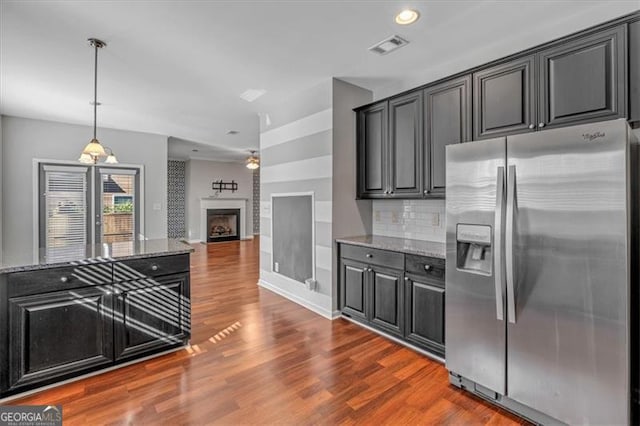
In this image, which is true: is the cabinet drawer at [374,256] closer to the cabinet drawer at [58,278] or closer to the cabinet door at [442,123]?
the cabinet door at [442,123]

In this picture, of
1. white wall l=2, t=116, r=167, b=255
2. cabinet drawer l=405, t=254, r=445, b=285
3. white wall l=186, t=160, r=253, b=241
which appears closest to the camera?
cabinet drawer l=405, t=254, r=445, b=285

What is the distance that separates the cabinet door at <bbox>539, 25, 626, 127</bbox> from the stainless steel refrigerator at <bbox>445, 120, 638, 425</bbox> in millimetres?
405

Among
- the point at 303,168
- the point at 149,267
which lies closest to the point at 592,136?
the point at 303,168

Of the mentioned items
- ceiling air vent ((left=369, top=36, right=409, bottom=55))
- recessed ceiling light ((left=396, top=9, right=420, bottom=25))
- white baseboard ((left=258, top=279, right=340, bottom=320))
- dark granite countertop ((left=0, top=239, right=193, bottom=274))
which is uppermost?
ceiling air vent ((left=369, top=36, right=409, bottom=55))

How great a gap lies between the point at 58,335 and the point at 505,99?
3.77 m

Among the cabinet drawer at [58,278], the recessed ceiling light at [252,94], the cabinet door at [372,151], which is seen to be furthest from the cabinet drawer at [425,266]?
the recessed ceiling light at [252,94]

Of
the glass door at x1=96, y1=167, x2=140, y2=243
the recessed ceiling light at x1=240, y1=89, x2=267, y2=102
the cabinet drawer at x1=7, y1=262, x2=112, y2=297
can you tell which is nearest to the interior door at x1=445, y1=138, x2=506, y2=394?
the cabinet drawer at x1=7, y1=262, x2=112, y2=297

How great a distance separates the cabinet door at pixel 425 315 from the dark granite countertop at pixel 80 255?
6.61ft

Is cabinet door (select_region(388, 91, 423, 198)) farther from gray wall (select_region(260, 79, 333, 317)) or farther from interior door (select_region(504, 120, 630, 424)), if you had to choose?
interior door (select_region(504, 120, 630, 424))

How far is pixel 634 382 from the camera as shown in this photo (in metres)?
1.65

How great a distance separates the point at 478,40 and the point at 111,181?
6399 millimetres

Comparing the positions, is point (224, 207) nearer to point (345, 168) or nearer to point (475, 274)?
point (345, 168)

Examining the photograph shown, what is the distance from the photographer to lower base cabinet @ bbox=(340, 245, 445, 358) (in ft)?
8.56

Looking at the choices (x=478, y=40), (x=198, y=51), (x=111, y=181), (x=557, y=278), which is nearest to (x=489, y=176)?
(x=557, y=278)
